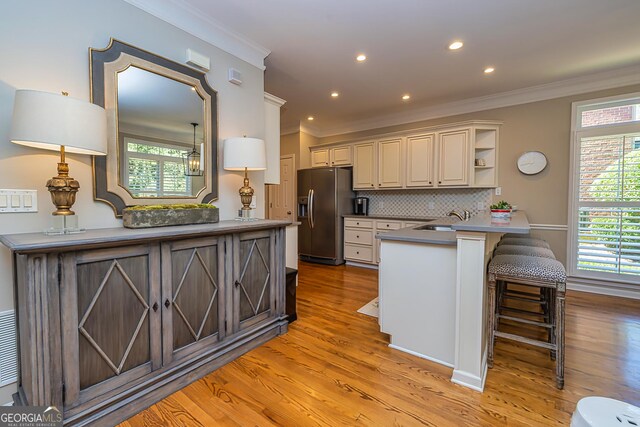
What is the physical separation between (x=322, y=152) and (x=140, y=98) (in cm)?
388

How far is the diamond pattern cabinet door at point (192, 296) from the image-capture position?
5.62 ft

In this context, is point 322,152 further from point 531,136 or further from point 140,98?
point 140,98

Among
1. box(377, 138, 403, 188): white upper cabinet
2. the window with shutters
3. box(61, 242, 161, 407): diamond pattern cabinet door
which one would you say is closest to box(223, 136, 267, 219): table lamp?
the window with shutters

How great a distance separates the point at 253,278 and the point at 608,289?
437 centimetres

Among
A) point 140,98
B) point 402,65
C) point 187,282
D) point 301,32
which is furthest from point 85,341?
point 402,65

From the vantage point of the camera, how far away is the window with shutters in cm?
196

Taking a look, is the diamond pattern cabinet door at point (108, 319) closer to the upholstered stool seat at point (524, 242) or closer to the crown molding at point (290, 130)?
the upholstered stool seat at point (524, 242)

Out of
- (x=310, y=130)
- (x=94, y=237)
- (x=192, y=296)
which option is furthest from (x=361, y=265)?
(x=94, y=237)

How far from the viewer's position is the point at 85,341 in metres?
1.39

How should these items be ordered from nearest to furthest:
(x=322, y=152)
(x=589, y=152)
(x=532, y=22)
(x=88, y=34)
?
1. (x=88, y=34)
2. (x=532, y=22)
3. (x=589, y=152)
4. (x=322, y=152)

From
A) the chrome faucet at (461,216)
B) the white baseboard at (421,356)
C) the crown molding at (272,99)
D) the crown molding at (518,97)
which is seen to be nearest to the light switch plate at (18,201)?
the crown molding at (272,99)

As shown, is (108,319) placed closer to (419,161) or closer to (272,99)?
(272,99)

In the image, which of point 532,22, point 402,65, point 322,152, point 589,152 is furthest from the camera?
point 322,152

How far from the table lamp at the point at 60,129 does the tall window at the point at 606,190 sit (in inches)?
198
